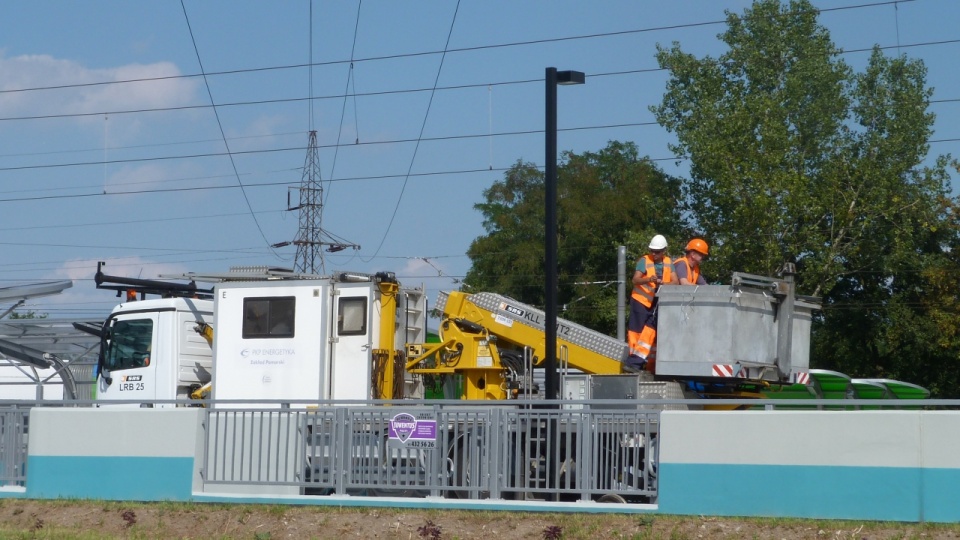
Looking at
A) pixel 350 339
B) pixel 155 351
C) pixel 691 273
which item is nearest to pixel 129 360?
pixel 155 351

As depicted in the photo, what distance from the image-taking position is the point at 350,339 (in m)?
15.8

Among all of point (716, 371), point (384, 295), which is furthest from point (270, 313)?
point (716, 371)

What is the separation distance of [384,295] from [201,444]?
10.3 feet

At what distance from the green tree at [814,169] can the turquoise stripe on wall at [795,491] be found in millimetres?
28121

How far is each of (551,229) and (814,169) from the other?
31.2 m

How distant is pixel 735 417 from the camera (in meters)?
12.2

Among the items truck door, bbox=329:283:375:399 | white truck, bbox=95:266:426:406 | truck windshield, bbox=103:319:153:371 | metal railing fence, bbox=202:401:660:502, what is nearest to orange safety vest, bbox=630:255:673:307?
metal railing fence, bbox=202:401:660:502

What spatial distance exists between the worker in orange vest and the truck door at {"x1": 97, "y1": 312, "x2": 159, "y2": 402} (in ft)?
25.3

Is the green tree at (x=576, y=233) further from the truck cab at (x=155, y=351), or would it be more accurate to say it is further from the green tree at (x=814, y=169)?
the truck cab at (x=155, y=351)

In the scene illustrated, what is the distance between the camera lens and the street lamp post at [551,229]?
13.8 meters

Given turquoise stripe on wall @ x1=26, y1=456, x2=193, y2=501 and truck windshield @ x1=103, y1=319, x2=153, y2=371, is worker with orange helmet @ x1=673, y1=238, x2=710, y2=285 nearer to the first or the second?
turquoise stripe on wall @ x1=26, y1=456, x2=193, y2=501

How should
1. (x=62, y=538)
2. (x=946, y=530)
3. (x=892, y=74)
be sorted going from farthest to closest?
1. (x=892, y=74)
2. (x=62, y=538)
3. (x=946, y=530)

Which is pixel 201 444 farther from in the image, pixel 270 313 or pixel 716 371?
pixel 716 371

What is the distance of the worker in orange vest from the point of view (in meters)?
14.1
